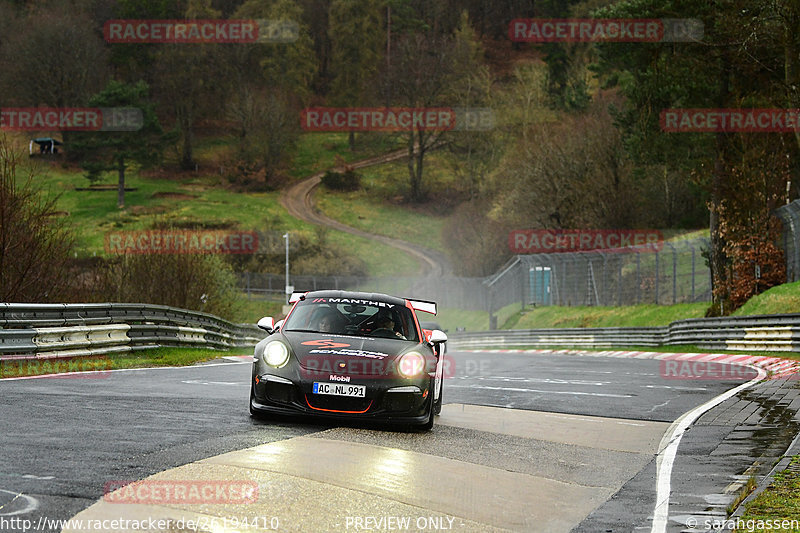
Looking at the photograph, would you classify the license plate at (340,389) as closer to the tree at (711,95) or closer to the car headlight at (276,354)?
the car headlight at (276,354)

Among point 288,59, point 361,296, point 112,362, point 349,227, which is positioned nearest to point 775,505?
point 361,296

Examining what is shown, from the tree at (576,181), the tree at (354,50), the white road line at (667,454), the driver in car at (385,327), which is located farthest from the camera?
the tree at (354,50)

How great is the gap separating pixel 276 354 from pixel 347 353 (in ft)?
2.39

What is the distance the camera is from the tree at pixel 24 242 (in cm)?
2184

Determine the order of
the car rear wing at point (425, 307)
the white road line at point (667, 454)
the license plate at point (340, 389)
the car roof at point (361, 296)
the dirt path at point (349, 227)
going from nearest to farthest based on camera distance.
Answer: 1. the white road line at point (667, 454)
2. the license plate at point (340, 389)
3. the car roof at point (361, 296)
4. the car rear wing at point (425, 307)
5. the dirt path at point (349, 227)

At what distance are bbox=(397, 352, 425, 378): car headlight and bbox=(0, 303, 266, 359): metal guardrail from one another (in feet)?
28.1

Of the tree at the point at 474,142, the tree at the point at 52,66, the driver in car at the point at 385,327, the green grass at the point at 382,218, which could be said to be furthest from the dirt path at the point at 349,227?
the driver in car at the point at 385,327

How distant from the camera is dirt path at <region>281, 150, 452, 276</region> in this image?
9494 centimetres

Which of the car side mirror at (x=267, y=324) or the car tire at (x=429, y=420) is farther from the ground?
the car side mirror at (x=267, y=324)

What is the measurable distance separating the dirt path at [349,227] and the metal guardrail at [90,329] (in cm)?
6651

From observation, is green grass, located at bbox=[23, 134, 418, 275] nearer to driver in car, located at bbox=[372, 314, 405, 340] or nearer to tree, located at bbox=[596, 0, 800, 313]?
tree, located at bbox=[596, 0, 800, 313]

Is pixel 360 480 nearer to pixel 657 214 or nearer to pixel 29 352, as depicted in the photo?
pixel 29 352

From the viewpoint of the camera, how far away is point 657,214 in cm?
6366

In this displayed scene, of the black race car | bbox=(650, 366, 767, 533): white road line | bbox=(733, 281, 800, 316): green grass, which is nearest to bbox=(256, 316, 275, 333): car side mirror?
the black race car
